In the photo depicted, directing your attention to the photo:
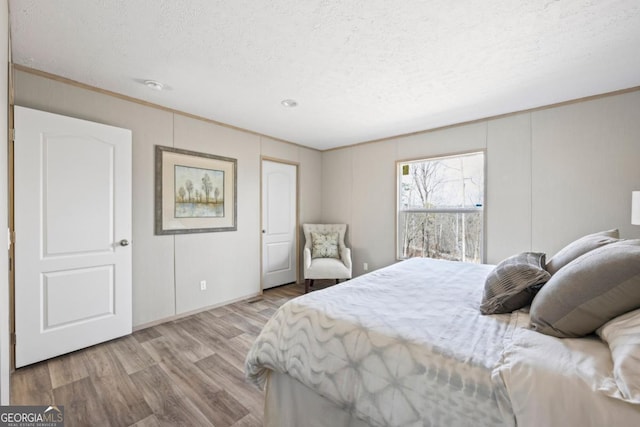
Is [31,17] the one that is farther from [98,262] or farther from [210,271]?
[210,271]

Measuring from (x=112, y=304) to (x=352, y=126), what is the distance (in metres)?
3.31

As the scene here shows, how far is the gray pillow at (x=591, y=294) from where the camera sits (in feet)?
3.03

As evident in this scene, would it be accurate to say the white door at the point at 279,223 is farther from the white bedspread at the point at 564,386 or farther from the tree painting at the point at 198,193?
the white bedspread at the point at 564,386

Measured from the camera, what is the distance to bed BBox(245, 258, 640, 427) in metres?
0.80

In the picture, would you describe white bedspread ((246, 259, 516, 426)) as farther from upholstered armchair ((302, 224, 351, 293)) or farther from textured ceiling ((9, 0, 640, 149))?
upholstered armchair ((302, 224, 351, 293))

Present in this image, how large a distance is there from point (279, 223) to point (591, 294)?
12.1 feet

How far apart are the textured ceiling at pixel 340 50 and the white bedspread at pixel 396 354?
1.68 meters

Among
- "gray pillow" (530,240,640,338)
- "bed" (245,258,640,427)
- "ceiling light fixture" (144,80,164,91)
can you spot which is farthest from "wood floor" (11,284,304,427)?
"ceiling light fixture" (144,80,164,91)

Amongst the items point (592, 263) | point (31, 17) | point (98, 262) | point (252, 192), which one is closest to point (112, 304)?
point (98, 262)

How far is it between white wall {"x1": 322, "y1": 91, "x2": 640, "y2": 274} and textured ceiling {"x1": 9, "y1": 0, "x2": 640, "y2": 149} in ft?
0.78

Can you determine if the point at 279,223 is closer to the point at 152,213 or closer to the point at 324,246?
the point at 324,246

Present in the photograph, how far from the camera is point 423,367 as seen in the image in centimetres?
100

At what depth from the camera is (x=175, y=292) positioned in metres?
3.05

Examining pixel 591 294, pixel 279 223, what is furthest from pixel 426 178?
pixel 591 294
